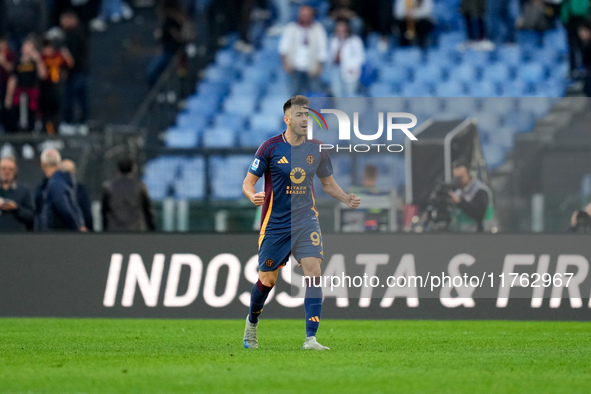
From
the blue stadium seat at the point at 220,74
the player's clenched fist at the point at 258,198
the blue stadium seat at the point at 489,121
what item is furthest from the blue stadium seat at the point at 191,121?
the player's clenched fist at the point at 258,198

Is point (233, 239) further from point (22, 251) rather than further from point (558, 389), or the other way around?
point (558, 389)

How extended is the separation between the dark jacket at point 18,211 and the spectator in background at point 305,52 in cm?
664

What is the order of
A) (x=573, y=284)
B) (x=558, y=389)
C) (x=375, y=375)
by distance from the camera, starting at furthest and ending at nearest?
(x=573, y=284)
(x=375, y=375)
(x=558, y=389)

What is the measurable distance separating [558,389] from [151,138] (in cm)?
1269

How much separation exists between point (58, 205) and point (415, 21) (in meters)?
10.4

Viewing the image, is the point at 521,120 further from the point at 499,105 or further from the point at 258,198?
the point at 258,198

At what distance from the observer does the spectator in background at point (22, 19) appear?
71.7 feet

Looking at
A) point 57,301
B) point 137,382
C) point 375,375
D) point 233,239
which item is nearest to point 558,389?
point 375,375

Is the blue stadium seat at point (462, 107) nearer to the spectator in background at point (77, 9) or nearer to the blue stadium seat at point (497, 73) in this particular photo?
the blue stadium seat at point (497, 73)

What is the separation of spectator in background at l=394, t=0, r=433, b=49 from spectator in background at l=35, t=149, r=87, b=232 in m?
9.58

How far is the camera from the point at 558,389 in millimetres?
6758

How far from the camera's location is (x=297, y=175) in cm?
923

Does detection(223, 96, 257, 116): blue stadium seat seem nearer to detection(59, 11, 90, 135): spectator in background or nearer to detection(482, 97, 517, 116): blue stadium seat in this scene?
detection(59, 11, 90, 135): spectator in background

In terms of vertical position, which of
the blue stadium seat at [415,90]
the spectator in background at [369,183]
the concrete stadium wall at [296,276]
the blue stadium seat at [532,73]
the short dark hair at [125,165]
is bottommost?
the concrete stadium wall at [296,276]
